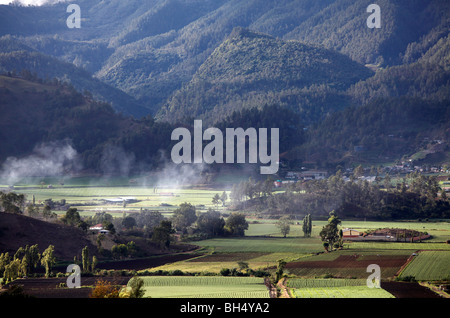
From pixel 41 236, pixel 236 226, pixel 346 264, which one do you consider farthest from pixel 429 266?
pixel 41 236

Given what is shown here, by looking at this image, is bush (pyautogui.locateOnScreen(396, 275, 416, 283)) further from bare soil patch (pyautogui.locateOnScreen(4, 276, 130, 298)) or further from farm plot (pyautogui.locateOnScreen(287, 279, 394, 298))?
bare soil patch (pyautogui.locateOnScreen(4, 276, 130, 298))

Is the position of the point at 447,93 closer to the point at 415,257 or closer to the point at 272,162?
the point at 272,162

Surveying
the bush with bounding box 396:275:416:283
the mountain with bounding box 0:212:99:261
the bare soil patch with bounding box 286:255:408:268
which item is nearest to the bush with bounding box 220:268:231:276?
the bare soil patch with bounding box 286:255:408:268

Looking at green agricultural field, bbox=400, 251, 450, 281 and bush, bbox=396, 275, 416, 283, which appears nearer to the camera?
bush, bbox=396, 275, 416, 283

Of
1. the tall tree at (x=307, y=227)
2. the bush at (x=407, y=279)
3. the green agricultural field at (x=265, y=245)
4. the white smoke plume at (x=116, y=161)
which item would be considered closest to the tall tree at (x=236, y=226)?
the green agricultural field at (x=265, y=245)

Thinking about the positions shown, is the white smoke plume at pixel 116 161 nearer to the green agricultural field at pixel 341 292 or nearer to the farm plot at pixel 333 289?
the farm plot at pixel 333 289

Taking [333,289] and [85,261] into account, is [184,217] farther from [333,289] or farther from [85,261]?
[333,289]
